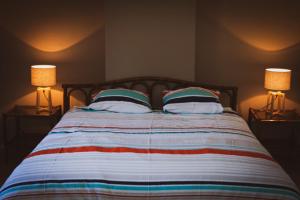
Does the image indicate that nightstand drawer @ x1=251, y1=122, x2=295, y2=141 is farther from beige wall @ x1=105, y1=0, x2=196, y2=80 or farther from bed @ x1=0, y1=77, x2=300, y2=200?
bed @ x1=0, y1=77, x2=300, y2=200

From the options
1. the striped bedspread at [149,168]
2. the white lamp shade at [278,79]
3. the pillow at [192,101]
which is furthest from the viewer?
the white lamp shade at [278,79]

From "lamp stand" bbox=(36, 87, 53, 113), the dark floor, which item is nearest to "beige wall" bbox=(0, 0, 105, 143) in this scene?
"lamp stand" bbox=(36, 87, 53, 113)

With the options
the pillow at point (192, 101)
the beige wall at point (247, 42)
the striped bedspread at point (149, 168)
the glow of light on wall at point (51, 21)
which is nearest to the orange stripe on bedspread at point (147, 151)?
the striped bedspread at point (149, 168)

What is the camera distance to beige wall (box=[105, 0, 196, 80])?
383cm

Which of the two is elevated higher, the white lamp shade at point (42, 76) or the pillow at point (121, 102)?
the white lamp shade at point (42, 76)

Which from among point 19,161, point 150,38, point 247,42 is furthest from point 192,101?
point 19,161

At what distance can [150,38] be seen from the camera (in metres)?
3.88

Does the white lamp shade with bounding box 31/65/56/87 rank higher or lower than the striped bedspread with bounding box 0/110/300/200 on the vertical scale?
higher

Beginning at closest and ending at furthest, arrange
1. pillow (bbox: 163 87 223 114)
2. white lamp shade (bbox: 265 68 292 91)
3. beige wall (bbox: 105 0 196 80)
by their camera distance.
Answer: pillow (bbox: 163 87 223 114)
white lamp shade (bbox: 265 68 292 91)
beige wall (bbox: 105 0 196 80)

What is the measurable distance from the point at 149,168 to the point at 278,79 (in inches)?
80.8

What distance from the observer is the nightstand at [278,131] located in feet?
12.4

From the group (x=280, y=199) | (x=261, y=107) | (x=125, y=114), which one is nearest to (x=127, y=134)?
(x=125, y=114)

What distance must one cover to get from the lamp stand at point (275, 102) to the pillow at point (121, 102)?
127 centimetres

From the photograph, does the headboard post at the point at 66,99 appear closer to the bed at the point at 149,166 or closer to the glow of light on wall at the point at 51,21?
the glow of light on wall at the point at 51,21
